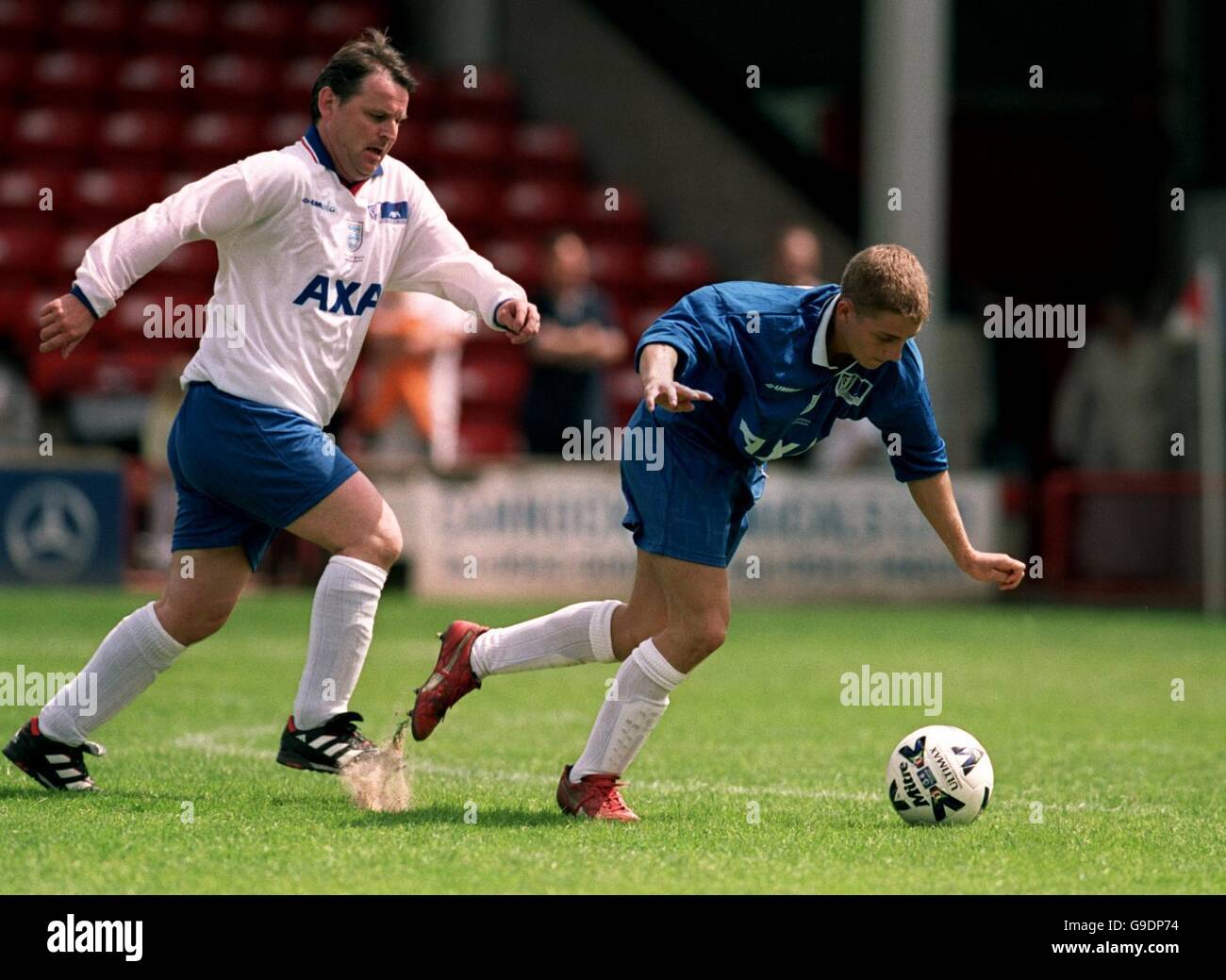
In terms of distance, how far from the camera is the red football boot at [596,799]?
19.7 feet

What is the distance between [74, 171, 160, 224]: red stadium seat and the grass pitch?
7165 millimetres

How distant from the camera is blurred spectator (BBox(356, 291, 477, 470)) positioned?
51.9 feet

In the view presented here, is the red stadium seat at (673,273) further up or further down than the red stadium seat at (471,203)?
further down

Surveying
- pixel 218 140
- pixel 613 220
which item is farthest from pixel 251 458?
pixel 613 220

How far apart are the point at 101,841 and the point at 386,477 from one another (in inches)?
397

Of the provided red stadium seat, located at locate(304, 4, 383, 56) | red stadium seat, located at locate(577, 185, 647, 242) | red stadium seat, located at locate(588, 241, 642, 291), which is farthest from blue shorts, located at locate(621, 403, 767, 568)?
red stadium seat, located at locate(304, 4, 383, 56)

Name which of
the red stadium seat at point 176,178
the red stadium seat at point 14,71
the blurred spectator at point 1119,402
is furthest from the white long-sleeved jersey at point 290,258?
the red stadium seat at point 14,71

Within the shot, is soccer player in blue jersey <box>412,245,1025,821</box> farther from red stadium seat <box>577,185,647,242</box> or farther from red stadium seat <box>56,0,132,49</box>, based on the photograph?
red stadium seat <box>56,0,132,49</box>

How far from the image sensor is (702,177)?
2061cm

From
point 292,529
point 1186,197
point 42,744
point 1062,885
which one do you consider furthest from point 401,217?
point 1186,197

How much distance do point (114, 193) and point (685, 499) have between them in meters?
14.3

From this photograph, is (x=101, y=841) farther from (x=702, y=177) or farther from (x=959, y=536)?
(x=702, y=177)

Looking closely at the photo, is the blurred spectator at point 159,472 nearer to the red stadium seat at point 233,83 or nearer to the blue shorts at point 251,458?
the red stadium seat at point 233,83

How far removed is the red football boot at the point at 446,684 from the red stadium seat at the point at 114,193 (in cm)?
1333
